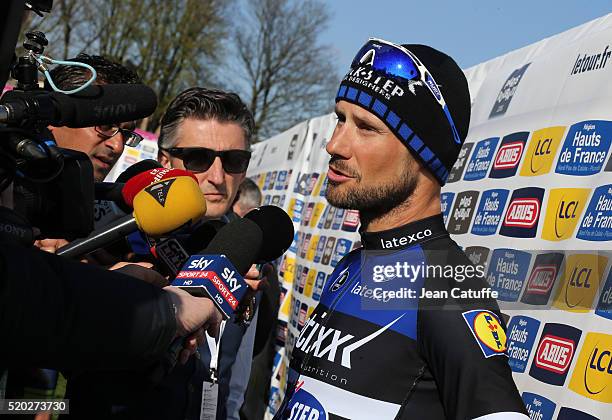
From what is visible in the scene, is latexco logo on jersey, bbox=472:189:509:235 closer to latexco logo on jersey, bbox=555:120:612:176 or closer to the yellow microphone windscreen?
latexco logo on jersey, bbox=555:120:612:176

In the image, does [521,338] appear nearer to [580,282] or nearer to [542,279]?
[542,279]

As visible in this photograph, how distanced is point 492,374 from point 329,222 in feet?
14.4

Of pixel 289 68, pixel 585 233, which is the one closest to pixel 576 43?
pixel 585 233

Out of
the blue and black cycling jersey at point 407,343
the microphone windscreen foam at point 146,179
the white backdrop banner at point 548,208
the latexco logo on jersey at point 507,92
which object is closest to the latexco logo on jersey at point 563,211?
the white backdrop banner at point 548,208

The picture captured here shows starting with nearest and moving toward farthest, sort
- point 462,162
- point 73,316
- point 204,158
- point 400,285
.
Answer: point 73,316, point 400,285, point 204,158, point 462,162

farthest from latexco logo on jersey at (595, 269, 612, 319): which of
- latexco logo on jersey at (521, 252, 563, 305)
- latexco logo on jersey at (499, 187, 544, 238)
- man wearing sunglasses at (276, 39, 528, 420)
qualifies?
man wearing sunglasses at (276, 39, 528, 420)

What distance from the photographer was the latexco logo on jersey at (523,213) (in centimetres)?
315

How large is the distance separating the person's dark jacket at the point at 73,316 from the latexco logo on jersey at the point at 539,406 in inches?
71.9

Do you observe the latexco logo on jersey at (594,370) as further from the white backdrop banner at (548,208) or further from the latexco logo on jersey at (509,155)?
the latexco logo on jersey at (509,155)

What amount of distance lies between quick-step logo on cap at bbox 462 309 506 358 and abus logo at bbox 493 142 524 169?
65.7 inches

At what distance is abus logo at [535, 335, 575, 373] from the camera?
2.77m

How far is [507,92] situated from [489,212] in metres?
0.61

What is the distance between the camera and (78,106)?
148 cm

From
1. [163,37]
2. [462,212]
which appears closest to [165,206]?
[462,212]
